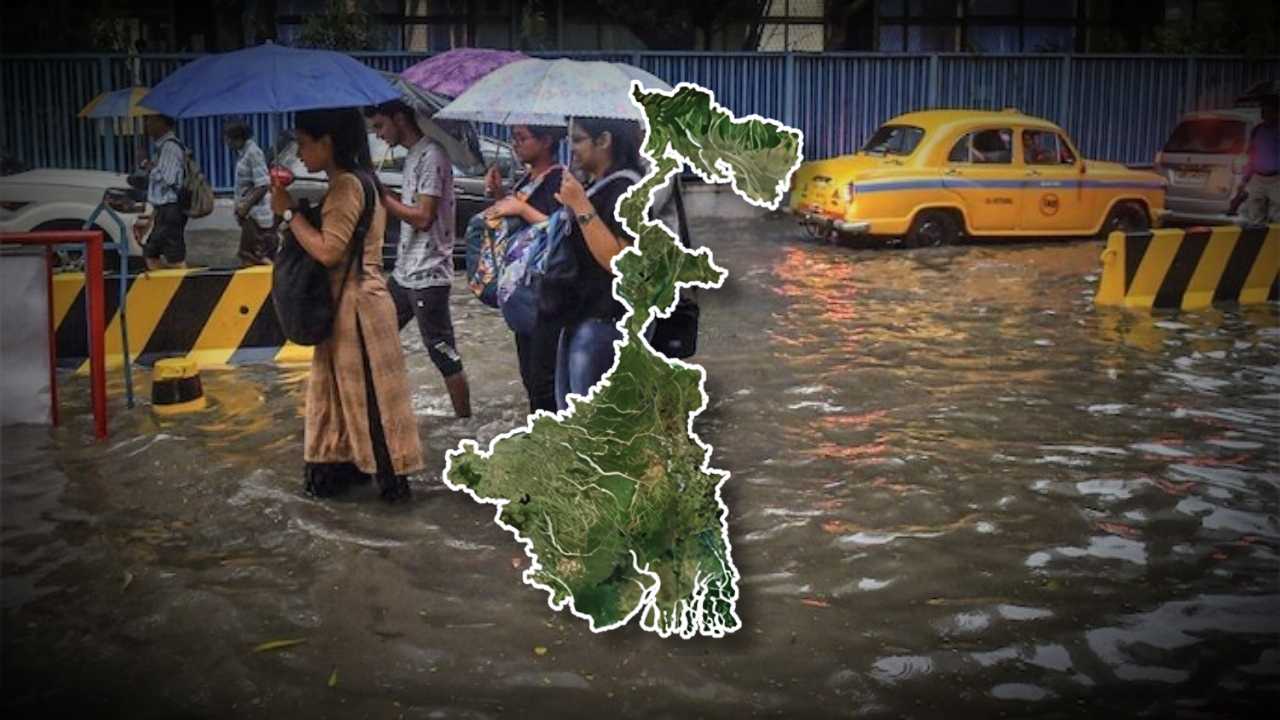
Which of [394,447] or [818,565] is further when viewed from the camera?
[394,447]

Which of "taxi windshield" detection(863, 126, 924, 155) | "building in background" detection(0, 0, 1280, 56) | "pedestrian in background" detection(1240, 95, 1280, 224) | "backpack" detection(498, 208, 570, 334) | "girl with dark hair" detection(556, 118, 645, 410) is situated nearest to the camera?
"girl with dark hair" detection(556, 118, 645, 410)

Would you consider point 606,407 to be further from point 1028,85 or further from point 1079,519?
point 1028,85

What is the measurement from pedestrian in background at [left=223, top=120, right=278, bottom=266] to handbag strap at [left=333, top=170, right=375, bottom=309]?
5.21m

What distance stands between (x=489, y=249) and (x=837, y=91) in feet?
46.9

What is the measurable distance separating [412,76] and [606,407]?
11.6 feet

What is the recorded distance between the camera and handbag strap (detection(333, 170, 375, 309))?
17.9 ft

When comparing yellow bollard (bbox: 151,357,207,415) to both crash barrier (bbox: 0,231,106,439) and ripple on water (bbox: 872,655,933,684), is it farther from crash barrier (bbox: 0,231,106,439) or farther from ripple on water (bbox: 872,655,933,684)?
ripple on water (bbox: 872,655,933,684)

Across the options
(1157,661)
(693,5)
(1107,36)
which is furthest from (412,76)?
(1107,36)

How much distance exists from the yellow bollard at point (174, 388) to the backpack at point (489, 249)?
2535 millimetres

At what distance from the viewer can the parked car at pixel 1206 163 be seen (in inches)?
634

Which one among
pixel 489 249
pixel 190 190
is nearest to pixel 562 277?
pixel 489 249

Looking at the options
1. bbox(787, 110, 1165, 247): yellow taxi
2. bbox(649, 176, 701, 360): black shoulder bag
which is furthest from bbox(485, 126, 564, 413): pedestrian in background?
bbox(787, 110, 1165, 247): yellow taxi

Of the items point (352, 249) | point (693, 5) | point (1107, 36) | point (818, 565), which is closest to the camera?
point (818, 565)

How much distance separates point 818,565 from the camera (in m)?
5.13
